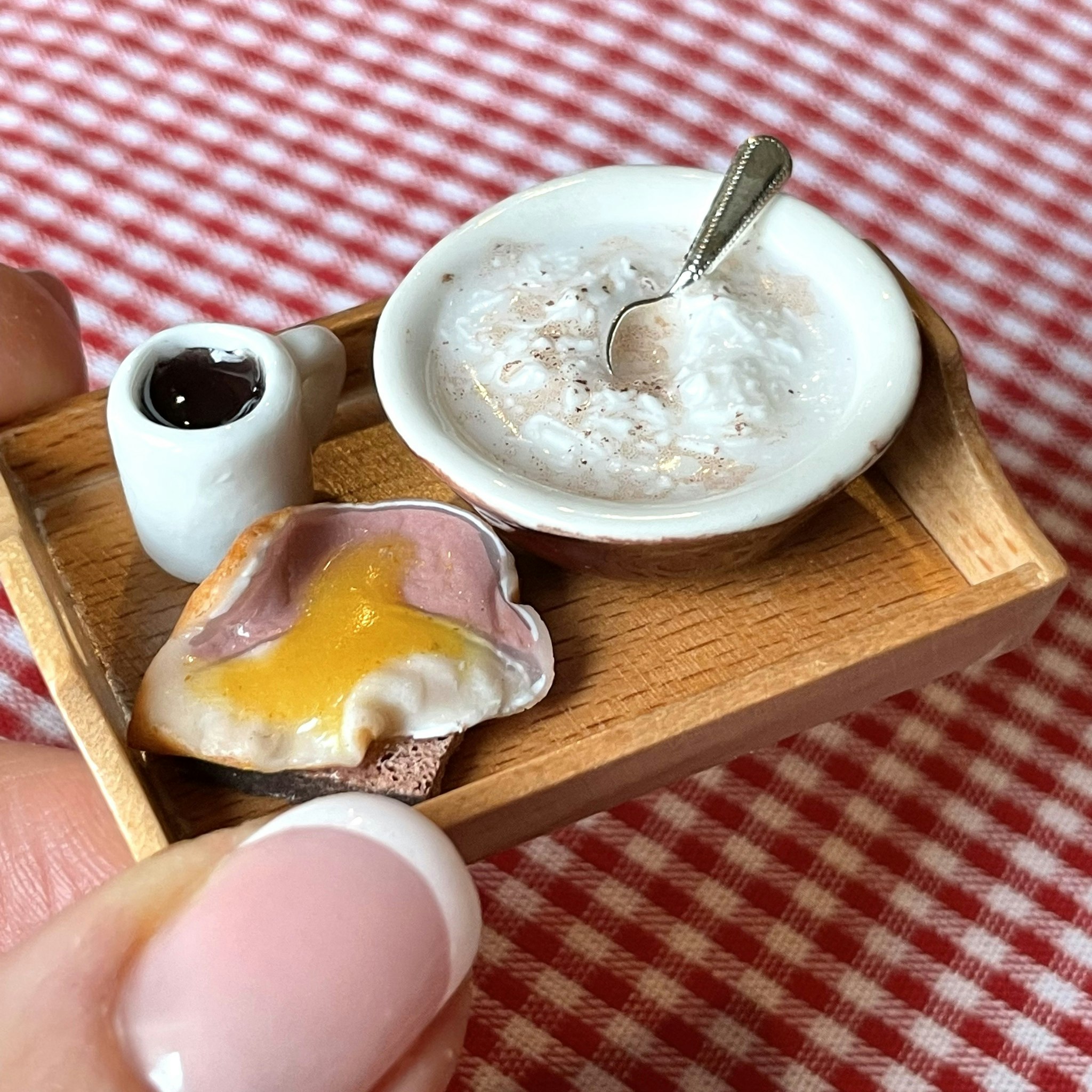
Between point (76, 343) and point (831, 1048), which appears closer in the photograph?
→ point (831, 1048)

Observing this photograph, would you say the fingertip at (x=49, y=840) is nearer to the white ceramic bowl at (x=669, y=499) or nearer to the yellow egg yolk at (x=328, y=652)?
the yellow egg yolk at (x=328, y=652)

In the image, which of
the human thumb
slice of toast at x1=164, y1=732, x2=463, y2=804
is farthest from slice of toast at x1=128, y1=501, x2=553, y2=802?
the human thumb

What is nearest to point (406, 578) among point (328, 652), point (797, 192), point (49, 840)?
point (328, 652)

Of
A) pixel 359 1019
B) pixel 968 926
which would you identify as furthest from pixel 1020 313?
pixel 359 1019

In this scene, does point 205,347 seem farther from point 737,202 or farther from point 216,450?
point 737,202

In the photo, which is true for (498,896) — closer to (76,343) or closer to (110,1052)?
(110,1052)

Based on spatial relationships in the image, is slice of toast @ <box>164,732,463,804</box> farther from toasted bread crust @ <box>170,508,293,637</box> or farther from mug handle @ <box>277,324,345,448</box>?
mug handle @ <box>277,324,345,448</box>
